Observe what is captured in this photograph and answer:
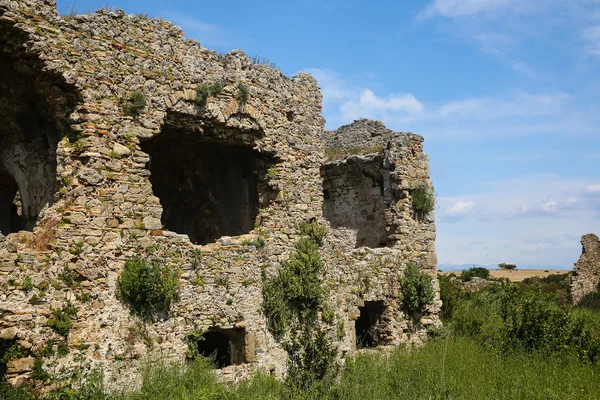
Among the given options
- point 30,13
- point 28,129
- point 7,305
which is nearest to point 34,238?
point 7,305

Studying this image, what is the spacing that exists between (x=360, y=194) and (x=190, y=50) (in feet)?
23.3

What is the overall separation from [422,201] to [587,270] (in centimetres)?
1409

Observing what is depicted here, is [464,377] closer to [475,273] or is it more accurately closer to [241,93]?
[241,93]

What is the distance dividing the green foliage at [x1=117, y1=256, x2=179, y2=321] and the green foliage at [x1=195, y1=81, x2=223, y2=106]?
301 centimetres

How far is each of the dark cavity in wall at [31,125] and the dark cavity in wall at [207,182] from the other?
2.25 metres

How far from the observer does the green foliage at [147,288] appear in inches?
323

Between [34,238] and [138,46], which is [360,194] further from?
[34,238]

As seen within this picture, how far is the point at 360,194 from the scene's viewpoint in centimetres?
1518

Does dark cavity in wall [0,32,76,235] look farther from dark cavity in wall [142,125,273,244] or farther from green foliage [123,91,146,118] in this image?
dark cavity in wall [142,125,273,244]

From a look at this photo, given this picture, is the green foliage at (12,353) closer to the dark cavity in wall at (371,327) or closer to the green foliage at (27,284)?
the green foliage at (27,284)

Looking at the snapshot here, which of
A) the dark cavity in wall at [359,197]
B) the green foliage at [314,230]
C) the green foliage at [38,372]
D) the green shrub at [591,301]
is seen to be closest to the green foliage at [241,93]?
the green foliage at [314,230]

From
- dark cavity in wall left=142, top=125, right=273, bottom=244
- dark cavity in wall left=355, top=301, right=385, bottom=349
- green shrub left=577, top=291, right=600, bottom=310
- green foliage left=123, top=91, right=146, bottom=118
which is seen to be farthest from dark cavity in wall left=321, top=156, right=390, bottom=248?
green shrub left=577, top=291, right=600, bottom=310

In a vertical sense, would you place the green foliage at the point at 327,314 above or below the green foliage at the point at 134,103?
below

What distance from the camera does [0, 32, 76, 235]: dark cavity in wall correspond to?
817 centimetres
